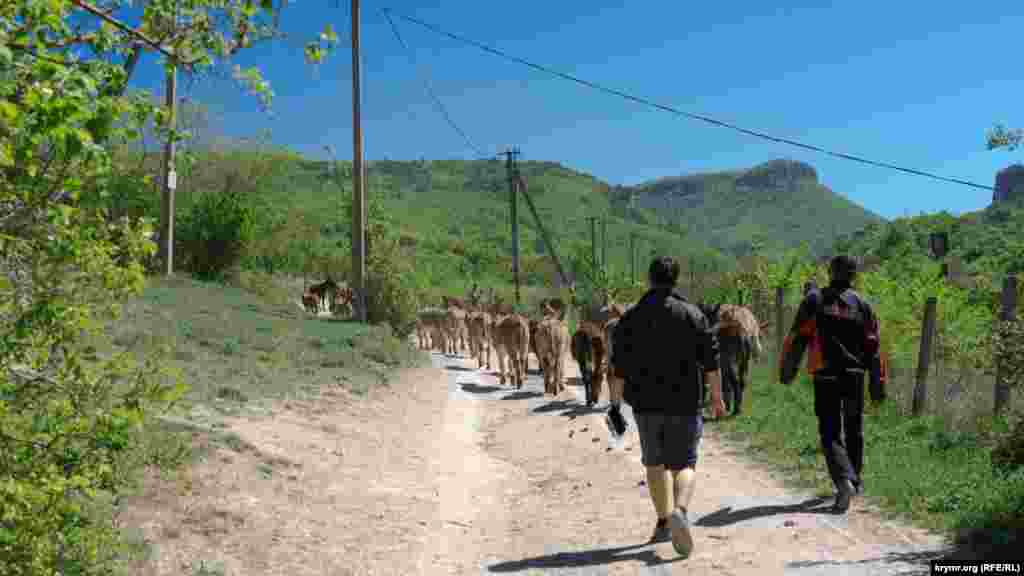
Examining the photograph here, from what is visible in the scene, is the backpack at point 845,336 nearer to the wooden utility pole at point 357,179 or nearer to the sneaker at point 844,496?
the sneaker at point 844,496

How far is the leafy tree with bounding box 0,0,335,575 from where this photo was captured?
14.0ft

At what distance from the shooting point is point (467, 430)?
48.4 feet

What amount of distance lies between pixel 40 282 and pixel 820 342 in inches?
225

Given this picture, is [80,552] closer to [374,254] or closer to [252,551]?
[252,551]

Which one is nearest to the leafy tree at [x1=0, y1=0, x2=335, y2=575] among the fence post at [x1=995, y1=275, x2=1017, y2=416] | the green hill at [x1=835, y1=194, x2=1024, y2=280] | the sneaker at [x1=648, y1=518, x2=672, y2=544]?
the sneaker at [x1=648, y1=518, x2=672, y2=544]

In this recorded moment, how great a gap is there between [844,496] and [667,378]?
209 cm

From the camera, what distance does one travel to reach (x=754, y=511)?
8086 mm

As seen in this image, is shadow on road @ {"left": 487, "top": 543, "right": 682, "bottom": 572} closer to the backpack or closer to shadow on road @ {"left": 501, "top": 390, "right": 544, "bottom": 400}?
the backpack

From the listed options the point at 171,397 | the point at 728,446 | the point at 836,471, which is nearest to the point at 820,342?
the point at 836,471

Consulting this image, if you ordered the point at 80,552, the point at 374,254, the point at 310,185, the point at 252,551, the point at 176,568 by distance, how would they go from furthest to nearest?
1. the point at 310,185
2. the point at 374,254
3. the point at 252,551
4. the point at 176,568
5. the point at 80,552

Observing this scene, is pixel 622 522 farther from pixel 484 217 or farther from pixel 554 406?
pixel 484 217

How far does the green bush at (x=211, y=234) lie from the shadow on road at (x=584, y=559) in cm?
2855

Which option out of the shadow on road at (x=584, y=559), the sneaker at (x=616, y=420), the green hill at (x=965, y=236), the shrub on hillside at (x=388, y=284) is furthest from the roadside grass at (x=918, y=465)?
the green hill at (x=965, y=236)

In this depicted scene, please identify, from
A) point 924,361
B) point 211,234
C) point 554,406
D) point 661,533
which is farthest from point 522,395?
point 211,234
